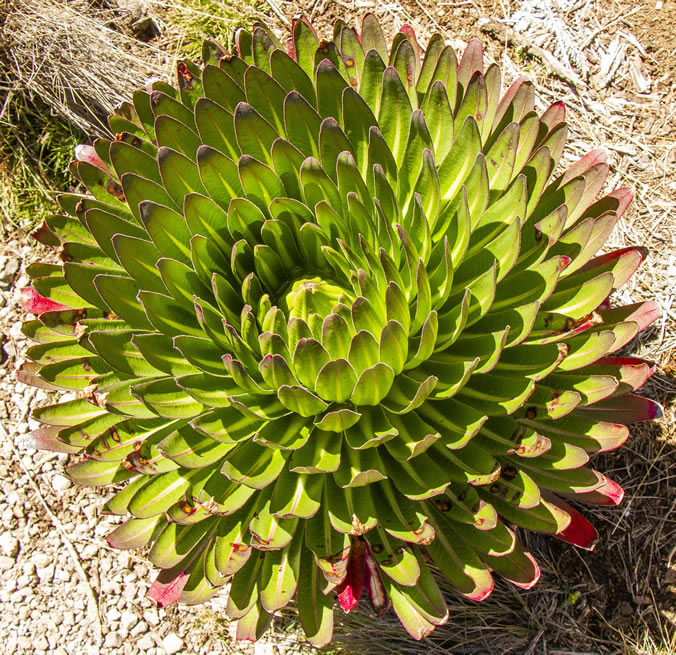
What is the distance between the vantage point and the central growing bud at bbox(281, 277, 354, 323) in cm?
200

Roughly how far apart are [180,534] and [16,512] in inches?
54.3

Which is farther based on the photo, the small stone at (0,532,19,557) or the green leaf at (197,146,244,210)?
the small stone at (0,532,19,557)

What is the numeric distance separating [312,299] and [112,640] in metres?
1.87

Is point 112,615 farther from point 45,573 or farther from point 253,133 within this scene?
point 253,133

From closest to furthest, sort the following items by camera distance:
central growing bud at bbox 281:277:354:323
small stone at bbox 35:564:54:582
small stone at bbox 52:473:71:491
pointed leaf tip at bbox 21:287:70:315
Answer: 1. central growing bud at bbox 281:277:354:323
2. pointed leaf tip at bbox 21:287:70:315
3. small stone at bbox 35:564:54:582
4. small stone at bbox 52:473:71:491

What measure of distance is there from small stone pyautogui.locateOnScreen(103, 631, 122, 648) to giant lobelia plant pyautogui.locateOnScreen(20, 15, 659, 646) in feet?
3.04

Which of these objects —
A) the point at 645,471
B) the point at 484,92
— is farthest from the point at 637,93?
the point at 645,471

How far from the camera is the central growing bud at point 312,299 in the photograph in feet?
6.55

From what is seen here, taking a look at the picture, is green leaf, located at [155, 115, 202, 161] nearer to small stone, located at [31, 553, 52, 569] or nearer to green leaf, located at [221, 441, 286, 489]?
green leaf, located at [221, 441, 286, 489]

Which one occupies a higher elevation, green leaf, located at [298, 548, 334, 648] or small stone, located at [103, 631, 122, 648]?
green leaf, located at [298, 548, 334, 648]

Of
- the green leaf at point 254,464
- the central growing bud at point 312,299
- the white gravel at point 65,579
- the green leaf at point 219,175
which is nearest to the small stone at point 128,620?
the white gravel at point 65,579

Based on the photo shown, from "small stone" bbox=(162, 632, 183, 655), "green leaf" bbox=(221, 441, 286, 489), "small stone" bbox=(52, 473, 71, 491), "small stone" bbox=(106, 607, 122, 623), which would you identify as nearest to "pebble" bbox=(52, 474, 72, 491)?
"small stone" bbox=(52, 473, 71, 491)

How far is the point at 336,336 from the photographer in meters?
1.82

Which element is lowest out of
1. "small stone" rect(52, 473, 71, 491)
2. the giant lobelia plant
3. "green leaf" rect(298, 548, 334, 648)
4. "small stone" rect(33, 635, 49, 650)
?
"small stone" rect(33, 635, 49, 650)
